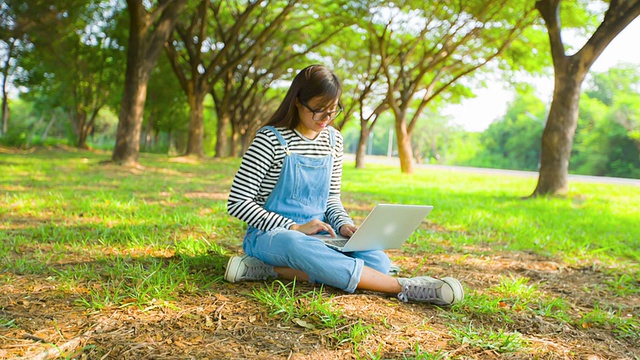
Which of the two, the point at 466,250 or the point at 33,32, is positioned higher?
the point at 33,32

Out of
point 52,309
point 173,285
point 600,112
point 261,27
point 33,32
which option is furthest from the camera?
point 600,112

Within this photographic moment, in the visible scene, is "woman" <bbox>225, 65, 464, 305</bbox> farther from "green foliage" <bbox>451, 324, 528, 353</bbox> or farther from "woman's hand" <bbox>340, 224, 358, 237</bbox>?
"green foliage" <bbox>451, 324, 528, 353</bbox>

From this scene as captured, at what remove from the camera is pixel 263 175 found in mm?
2889

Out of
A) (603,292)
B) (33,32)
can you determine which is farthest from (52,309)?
(33,32)

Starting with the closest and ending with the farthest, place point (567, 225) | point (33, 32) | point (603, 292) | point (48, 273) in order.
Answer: point (48, 273)
point (603, 292)
point (567, 225)
point (33, 32)

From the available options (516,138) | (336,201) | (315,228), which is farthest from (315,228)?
(516,138)

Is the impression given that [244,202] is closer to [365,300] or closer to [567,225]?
[365,300]

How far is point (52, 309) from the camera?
7.57 ft

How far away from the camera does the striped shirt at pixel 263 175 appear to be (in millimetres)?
2785

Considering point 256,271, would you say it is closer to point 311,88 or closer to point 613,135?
point 311,88

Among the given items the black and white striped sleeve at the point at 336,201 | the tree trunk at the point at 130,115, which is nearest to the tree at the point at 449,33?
the tree trunk at the point at 130,115

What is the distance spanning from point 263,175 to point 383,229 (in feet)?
2.46

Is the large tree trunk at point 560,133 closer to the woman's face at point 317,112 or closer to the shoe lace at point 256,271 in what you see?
the woman's face at point 317,112

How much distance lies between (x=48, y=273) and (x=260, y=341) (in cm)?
152
